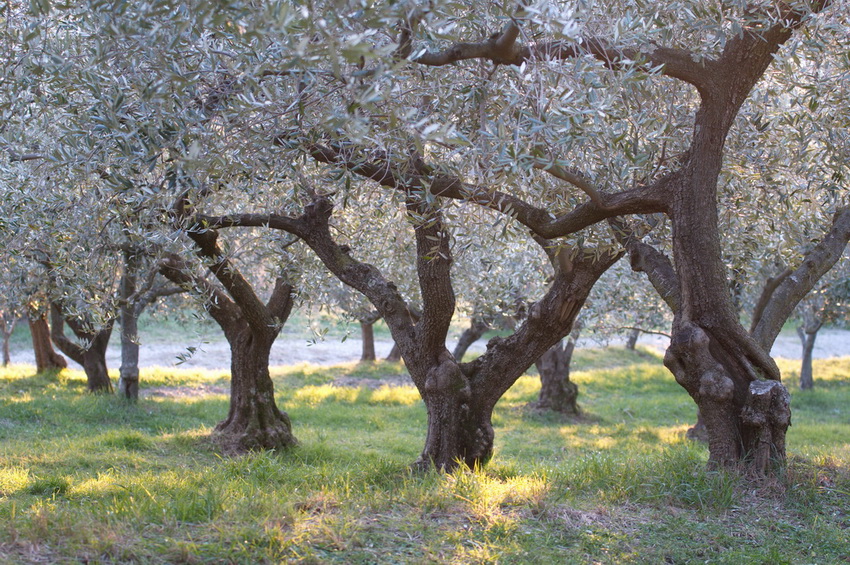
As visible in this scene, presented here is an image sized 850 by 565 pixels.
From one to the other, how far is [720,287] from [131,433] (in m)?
9.10

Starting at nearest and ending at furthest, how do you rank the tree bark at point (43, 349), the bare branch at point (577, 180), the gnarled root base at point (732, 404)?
1. the bare branch at point (577, 180)
2. the gnarled root base at point (732, 404)
3. the tree bark at point (43, 349)

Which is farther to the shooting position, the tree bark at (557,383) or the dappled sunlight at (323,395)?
the dappled sunlight at (323,395)

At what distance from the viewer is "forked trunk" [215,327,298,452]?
10.9 metres

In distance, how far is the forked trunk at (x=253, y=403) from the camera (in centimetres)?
1093

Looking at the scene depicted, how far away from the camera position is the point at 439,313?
294 inches

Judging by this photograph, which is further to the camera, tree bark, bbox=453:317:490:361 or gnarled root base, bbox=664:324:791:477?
tree bark, bbox=453:317:490:361

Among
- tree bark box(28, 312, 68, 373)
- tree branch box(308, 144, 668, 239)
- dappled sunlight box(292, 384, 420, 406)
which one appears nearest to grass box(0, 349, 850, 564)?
tree branch box(308, 144, 668, 239)

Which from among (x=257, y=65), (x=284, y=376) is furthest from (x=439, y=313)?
(x=284, y=376)

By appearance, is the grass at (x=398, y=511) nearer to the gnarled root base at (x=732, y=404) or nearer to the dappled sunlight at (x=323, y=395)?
the gnarled root base at (x=732, y=404)

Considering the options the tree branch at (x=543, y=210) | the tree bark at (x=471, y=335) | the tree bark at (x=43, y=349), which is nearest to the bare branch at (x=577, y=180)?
the tree branch at (x=543, y=210)

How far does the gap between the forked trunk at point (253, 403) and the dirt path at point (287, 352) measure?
1246 cm

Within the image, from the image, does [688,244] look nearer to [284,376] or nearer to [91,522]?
[91,522]

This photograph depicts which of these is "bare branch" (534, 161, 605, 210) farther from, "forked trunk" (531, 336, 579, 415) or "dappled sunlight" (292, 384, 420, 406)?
"dappled sunlight" (292, 384, 420, 406)

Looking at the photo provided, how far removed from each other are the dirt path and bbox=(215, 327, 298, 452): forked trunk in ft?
40.9
